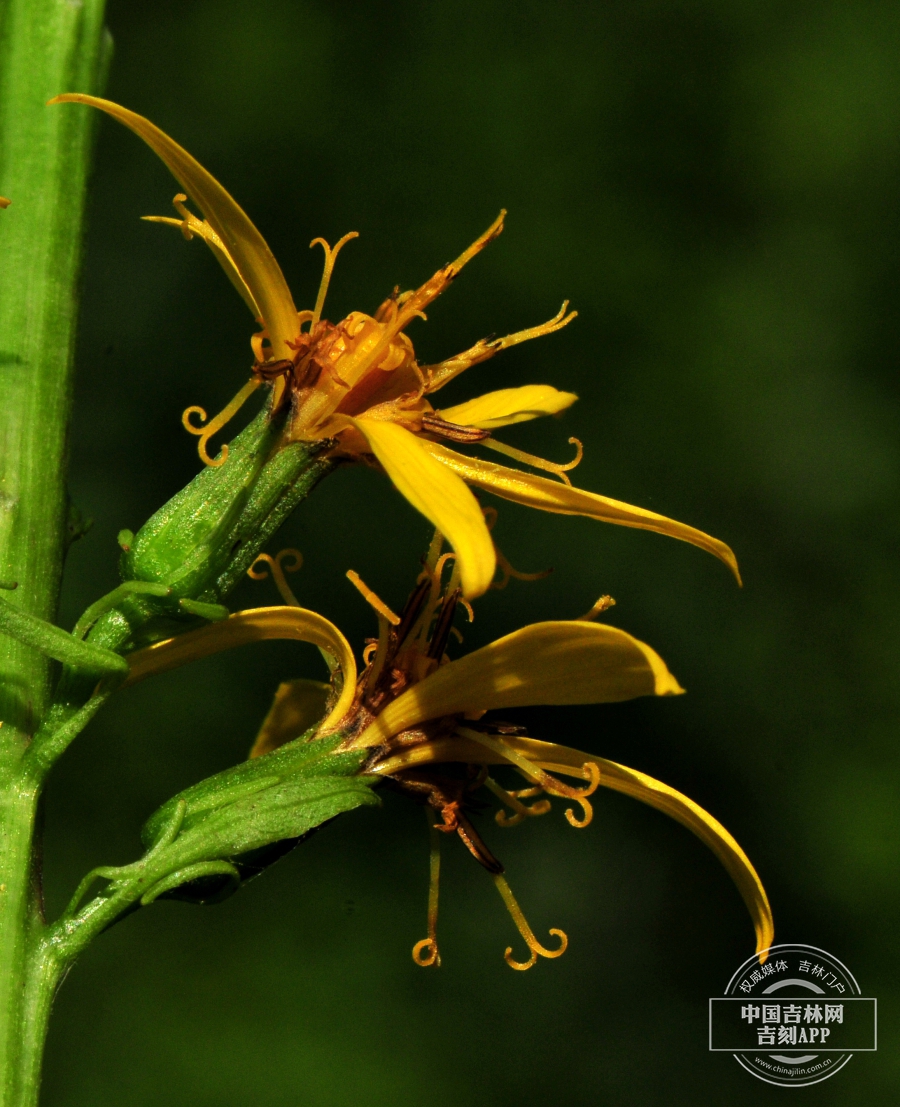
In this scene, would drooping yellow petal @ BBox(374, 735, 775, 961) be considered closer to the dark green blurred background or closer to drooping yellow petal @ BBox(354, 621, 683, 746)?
drooping yellow petal @ BBox(354, 621, 683, 746)

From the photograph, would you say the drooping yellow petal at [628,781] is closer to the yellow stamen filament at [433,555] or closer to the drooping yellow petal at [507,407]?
the yellow stamen filament at [433,555]

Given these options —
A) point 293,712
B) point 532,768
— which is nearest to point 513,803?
point 532,768

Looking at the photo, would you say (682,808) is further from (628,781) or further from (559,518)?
(559,518)

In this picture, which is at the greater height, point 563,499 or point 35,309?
point 35,309

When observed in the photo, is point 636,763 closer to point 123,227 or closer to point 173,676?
point 173,676

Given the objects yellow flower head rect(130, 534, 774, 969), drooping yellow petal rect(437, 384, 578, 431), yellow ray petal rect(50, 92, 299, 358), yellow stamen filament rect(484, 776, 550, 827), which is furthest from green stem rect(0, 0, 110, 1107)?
yellow stamen filament rect(484, 776, 550, 827)

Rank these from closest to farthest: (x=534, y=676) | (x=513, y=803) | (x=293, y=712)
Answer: (x=534, y=676) < (x=513, y=803) < (x=293, y=712)

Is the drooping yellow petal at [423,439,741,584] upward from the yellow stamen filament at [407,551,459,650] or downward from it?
upward
